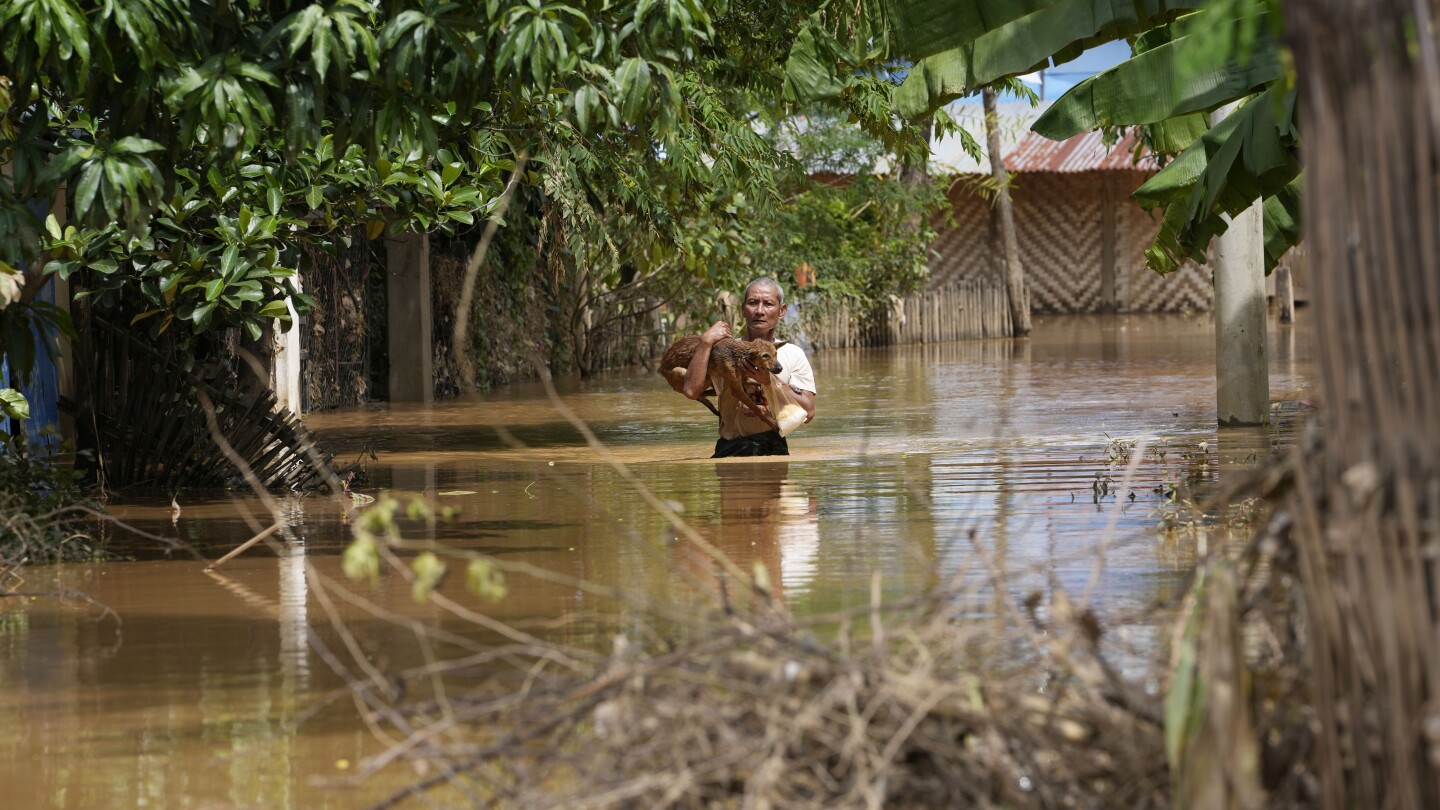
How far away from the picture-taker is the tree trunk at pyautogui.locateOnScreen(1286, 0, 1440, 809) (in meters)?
3.05

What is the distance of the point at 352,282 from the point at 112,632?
11.2 meters

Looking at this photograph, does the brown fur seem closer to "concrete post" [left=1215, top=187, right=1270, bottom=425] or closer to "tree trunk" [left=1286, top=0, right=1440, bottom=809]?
"concrete post" [left=1215, top=187, right=1270, bottom=425]

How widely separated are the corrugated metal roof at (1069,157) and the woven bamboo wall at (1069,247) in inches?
44.4

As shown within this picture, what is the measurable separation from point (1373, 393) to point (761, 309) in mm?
6591

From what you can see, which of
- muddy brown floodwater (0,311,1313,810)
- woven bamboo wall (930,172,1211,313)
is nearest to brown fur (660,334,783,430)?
muddy brown floodwater (0,311,1313,810)

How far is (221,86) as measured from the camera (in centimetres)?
575

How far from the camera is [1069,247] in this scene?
Answer: 34.4 meters

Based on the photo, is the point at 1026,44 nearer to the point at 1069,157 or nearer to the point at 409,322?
the point at 409,322

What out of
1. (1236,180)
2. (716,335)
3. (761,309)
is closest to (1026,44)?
(1236,180)

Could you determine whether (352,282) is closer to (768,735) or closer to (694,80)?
(694,80)

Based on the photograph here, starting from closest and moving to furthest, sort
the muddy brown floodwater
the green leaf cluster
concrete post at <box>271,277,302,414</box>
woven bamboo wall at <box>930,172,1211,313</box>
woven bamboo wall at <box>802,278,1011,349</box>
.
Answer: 1. the muddy brown floodwater
2. the green leaf cluster
3. concrete post at <box>271,277,302,414</box>
4. woven bamboo wall at <box>802,278,1011,349</box>
5. woven bamboo wall at <box>930,172,1211,313</box>

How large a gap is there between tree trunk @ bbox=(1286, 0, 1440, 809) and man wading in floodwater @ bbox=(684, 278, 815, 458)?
6247 mm

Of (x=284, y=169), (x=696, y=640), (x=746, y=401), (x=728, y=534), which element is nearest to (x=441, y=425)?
(x=746, y=401)

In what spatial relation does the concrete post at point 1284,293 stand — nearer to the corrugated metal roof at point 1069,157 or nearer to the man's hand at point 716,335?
the corrugated metal roof at point 1069,157
